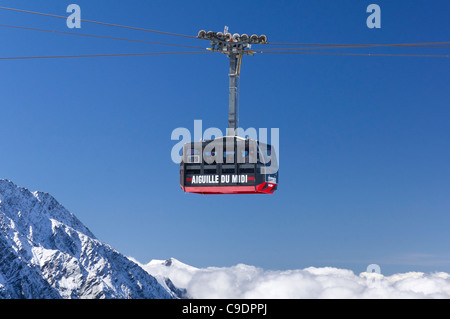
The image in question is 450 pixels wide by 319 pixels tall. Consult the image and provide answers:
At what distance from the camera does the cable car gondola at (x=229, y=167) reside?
159ft

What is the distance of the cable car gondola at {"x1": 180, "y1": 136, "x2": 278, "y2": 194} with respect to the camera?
48.4 m

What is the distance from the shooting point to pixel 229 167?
49281 millimetres

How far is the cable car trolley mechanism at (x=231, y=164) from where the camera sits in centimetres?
4778

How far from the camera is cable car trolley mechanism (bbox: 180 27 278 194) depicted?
4778cm

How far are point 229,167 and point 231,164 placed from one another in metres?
0.28

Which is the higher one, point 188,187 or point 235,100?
point 235,100
